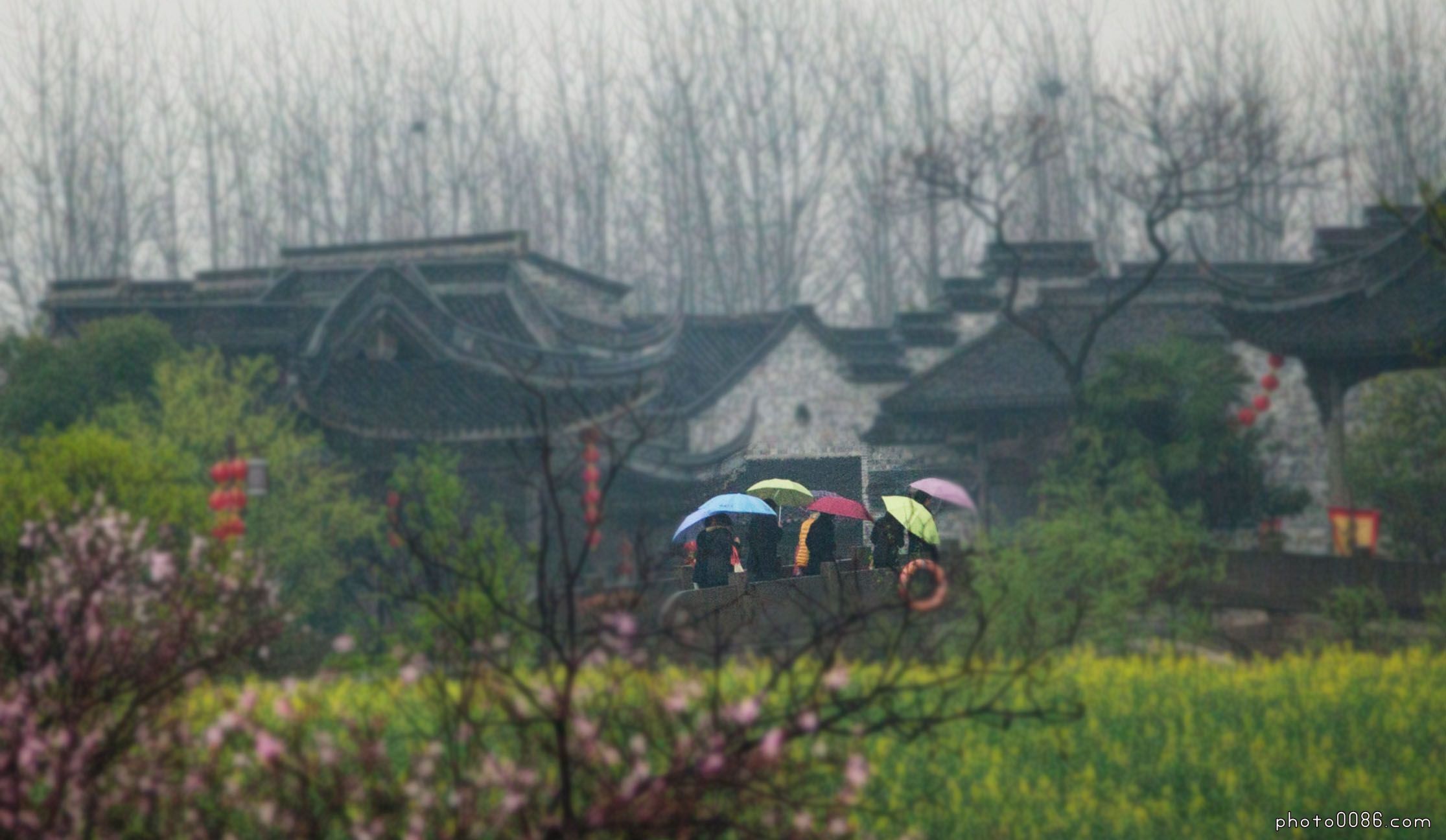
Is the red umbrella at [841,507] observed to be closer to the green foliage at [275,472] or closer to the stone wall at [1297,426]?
the green foliage at [275,472]

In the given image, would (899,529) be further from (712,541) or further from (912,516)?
(712,541)

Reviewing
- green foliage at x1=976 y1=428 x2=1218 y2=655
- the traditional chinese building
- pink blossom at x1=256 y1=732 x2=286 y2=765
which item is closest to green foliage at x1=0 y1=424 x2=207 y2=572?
the traditional chinese building

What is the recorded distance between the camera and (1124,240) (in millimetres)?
39781

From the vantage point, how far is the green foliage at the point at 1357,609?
1430 cm

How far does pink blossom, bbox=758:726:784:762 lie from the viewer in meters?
3.51

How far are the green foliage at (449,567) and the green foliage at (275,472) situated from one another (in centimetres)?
79

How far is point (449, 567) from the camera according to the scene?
149 inches

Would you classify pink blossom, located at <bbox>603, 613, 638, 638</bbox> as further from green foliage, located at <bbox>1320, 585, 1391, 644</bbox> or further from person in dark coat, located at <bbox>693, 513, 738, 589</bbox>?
green foliage, located at <bbox>1320, 585, 1391, 644</bbox>

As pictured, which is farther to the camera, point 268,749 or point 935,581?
point 268,749

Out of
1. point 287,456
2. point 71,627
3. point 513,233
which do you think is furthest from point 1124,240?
point 71,627

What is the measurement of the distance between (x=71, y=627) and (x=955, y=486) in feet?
14.7

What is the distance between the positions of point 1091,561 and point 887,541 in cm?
927

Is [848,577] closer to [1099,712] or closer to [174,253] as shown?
[1099,712]

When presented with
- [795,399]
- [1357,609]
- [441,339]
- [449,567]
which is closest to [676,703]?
[449,567]
